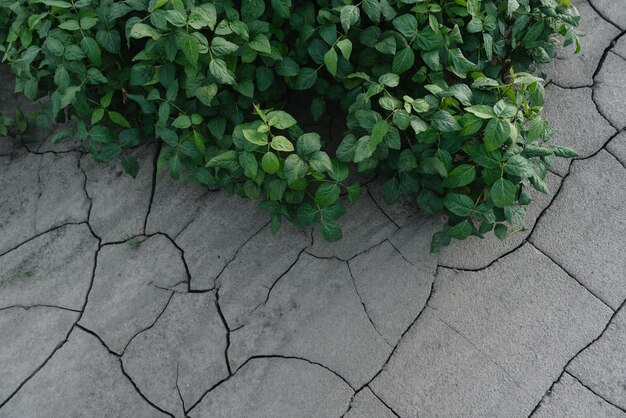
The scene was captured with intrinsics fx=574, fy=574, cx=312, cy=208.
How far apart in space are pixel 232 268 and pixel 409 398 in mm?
710

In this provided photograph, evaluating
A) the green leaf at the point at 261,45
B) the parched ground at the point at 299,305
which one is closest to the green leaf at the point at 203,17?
the green leaf at the point at 261,45

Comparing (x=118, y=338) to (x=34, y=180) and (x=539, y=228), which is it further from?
(x=539, y=228)

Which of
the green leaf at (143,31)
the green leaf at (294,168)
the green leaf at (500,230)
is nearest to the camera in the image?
the green leaf at (143,31)

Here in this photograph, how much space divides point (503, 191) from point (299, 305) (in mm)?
742

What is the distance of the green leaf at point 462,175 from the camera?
1.62 m

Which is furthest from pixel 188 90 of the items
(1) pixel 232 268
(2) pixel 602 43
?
(2) pixel 602 43

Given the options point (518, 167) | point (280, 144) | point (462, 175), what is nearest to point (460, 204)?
point (462, 175)

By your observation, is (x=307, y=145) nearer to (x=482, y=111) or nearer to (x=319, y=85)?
(x=319, y=85)

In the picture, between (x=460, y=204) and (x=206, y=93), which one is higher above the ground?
(x=206, y=93)

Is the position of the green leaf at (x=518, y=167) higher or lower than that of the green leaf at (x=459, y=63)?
lower

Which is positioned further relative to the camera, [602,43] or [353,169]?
[602,43]

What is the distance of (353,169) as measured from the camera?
6.73 feet

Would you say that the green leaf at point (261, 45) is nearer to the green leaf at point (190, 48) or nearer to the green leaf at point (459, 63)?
the green leaf at point (190, 48)

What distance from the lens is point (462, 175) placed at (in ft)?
5.34
